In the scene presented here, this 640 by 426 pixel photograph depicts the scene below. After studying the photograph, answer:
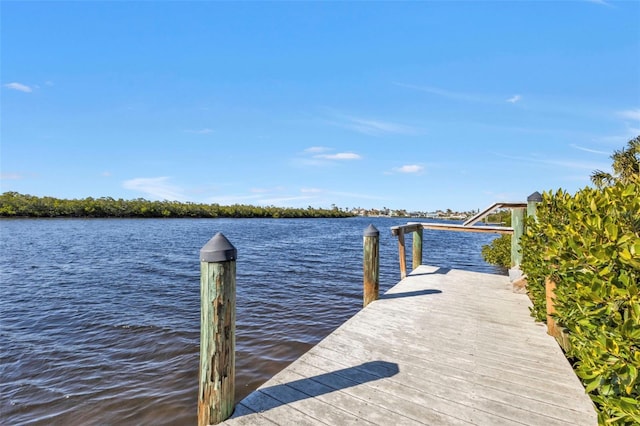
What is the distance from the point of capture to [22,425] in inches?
142

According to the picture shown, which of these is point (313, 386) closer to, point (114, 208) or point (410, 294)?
point (410, 294)

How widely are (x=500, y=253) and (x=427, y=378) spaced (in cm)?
1414

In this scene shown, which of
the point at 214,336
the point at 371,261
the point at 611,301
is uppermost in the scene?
the point at 611,301

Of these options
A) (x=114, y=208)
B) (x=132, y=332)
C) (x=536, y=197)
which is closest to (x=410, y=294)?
(x=536, y=197)

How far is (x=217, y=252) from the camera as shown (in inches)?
94.9

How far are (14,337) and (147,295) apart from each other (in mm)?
3094

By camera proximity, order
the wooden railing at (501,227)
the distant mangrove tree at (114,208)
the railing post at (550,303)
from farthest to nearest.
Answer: the distant mangrove tree at (114,208) < the wooden railing at (501,227) < the railing post at (550,303)

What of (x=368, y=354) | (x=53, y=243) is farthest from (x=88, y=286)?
(x=53, y=243)

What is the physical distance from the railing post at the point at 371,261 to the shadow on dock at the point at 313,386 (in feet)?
6.78

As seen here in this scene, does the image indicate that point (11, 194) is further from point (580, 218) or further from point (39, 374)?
point (580, 218)

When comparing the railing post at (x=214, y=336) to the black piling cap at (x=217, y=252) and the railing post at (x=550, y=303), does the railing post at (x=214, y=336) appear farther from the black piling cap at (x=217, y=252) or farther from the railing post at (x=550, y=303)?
the railing post at (x=550, y=303)

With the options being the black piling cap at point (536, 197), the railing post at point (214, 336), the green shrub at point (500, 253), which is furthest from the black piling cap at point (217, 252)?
the green shrub at point (500, 253)

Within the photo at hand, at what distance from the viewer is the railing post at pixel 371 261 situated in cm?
523

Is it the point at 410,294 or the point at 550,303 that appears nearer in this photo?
the point at 550,303
